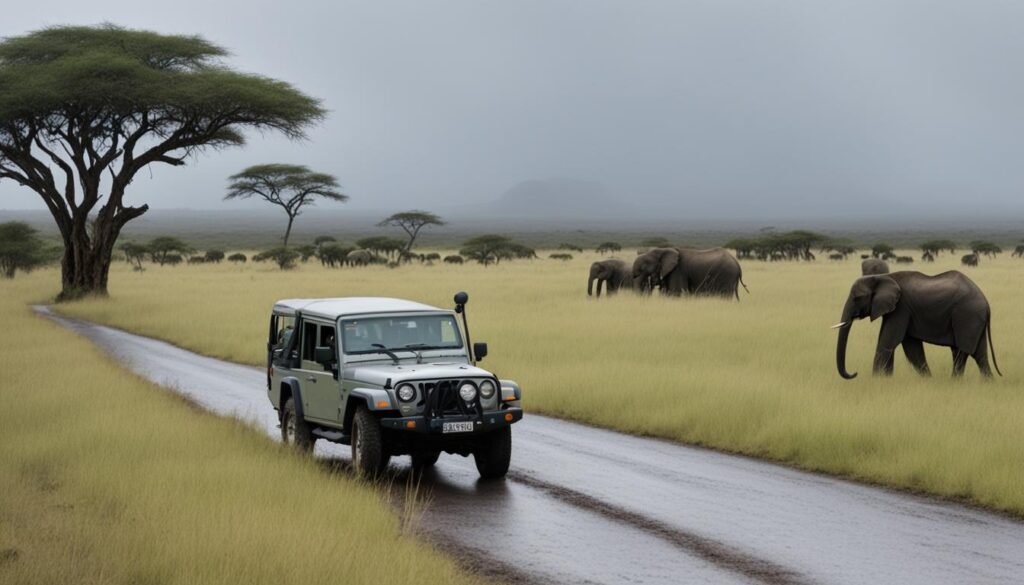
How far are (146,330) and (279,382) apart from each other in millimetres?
20058

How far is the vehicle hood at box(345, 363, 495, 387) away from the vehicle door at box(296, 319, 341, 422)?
378mm

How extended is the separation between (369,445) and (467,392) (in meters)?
1.06

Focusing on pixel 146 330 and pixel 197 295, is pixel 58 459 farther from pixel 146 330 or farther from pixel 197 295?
pixel 197 295

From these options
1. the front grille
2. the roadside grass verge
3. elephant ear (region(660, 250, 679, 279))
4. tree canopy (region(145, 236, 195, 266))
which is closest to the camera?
the roadside grass verge

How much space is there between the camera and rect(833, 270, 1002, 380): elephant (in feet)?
58.0

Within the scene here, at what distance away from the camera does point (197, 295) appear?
148 ft

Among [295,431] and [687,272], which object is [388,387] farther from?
[687,272]

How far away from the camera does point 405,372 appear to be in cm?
1172

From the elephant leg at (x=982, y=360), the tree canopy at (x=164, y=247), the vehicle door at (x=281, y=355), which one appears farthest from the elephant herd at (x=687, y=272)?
the tree canopy at (x=164, y=247)

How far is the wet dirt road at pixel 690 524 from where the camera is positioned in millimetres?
8648

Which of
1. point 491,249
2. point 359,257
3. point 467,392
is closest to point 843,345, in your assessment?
point 467,392

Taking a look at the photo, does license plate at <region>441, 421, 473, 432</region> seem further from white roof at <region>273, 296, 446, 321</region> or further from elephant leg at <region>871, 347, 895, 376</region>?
elephant leg at <region>871, 347, 895, 376</region>

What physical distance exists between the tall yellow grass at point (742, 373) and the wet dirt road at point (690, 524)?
80cm

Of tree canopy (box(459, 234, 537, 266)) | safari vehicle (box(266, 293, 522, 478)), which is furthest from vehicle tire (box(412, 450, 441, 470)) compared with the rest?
tree canopy (box(459, 234, 537, 266))
